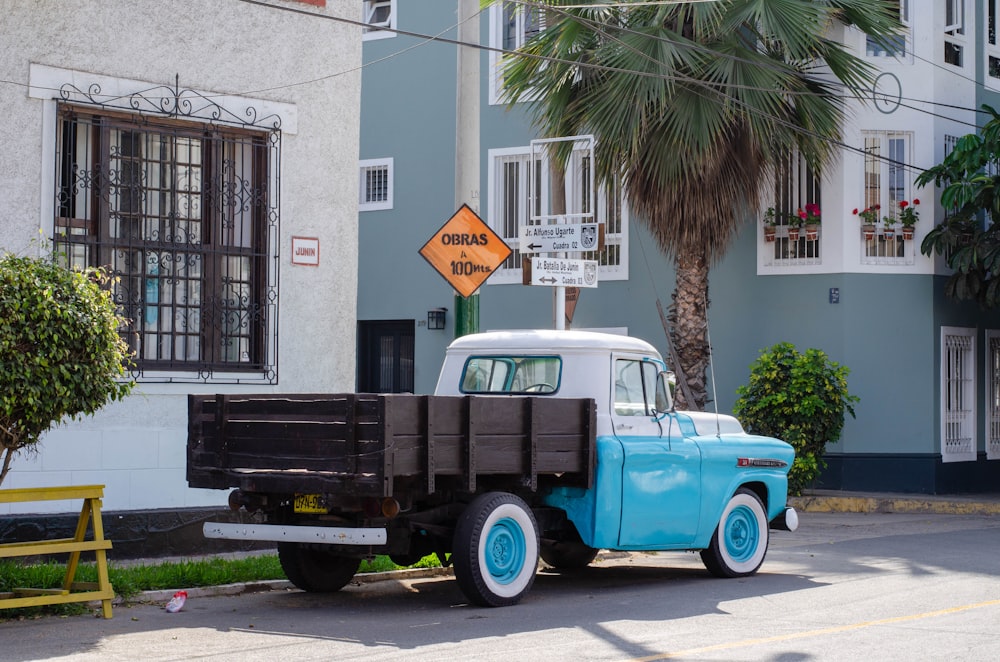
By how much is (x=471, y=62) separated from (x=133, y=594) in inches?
218

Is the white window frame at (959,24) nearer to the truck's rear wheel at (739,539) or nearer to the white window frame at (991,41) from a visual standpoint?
the white window frame at (991,41)

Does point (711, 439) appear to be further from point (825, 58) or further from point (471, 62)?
point (825, 58)

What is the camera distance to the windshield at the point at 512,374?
36.9ft

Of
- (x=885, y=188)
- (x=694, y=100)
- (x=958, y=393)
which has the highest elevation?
(x=694, y=100)

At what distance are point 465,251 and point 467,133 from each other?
1.09 metres

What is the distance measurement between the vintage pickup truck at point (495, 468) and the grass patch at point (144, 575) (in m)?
0.56

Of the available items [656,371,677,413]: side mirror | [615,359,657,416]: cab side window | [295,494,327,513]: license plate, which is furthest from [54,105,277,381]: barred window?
[656,371,677,413]: side mirror

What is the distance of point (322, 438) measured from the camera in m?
9.42

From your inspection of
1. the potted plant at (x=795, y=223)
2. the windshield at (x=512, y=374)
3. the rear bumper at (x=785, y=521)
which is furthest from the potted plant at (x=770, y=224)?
the windshield at (x=512, y=374)

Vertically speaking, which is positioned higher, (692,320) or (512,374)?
(692,320)

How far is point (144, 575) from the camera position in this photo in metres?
10.6

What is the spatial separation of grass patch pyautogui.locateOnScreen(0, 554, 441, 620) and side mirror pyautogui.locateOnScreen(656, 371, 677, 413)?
2784 millimetres

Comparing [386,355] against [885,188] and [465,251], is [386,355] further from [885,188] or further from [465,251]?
[465,251]

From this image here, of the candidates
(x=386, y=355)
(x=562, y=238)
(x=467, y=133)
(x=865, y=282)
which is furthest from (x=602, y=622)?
(x=386, y=355)
